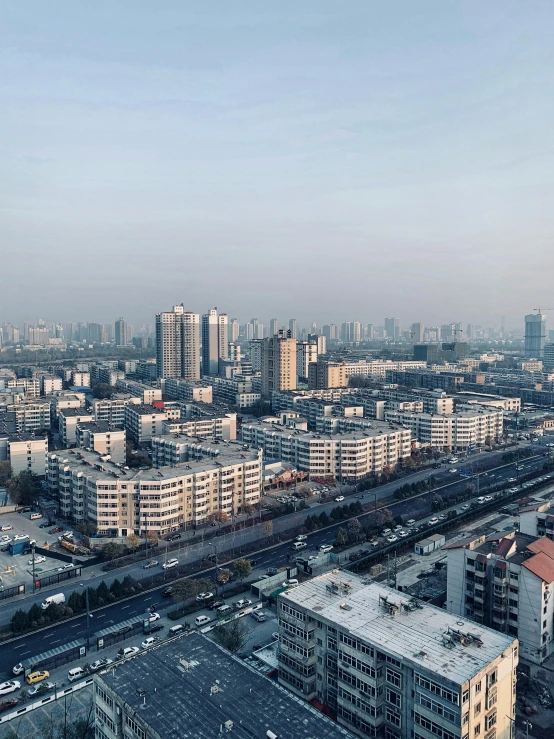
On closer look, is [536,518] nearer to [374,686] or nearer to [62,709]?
[374,686]

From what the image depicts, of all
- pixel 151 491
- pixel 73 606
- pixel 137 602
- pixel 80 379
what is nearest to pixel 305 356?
pixel 80 379

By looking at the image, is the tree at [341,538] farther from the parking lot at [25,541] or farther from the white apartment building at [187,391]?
the white apartment building at [187,391]

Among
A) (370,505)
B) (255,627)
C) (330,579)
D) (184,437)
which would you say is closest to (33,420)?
(184,437)

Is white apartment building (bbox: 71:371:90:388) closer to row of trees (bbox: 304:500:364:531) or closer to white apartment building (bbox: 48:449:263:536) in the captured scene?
white apartment building (bbox: 48:449:263:536)

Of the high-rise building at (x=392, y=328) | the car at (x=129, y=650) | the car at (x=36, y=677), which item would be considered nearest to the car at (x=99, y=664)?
the car at (x=129, y=650)

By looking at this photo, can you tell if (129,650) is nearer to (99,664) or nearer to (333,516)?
(99,664)
